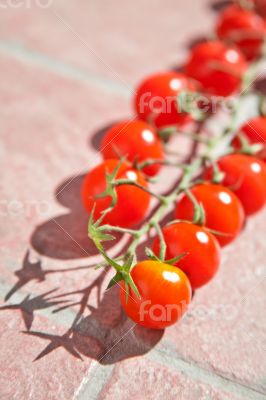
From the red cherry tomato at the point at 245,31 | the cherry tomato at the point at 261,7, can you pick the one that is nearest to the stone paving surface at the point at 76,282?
the red cherry tomato at the point at 245,31

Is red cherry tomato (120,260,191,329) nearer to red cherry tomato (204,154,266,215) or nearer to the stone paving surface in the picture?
the stone paving surface

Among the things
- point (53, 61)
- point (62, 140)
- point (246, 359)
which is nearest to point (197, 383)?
point (246, 359)

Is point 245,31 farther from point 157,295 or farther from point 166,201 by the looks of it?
point 157,295

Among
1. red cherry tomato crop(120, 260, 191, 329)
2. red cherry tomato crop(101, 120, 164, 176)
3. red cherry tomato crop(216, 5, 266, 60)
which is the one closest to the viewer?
red cherry tomato crop(120, 260, 191, 329)

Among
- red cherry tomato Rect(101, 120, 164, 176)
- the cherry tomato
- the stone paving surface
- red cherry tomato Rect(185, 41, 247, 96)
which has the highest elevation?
the cherry tomato

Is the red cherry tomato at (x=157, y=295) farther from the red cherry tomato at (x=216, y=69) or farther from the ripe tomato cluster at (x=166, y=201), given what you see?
the red cherry tomato at (x=216, y=69)

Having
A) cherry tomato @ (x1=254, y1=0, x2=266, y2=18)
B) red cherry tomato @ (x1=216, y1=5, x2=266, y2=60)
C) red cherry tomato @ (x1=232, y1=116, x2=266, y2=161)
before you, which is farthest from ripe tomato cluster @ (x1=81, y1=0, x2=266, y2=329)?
cherry tomato @ (x1=254, y1=0, x2=266, y2=18)

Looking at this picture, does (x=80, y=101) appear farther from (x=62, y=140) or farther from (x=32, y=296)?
(x=32, y=296)
